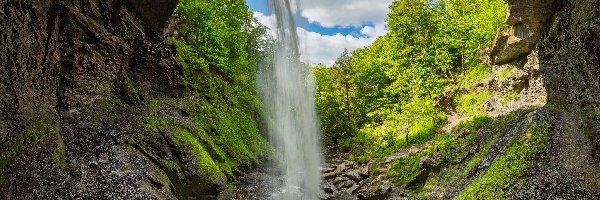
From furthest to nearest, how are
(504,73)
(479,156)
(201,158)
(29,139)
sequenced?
(504,73) < (201,158) < (479,156) < (29,139)

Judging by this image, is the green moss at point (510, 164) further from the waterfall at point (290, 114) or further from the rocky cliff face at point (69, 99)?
the rocky cliff face at point (69, 99)

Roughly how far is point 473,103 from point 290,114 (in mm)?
19338

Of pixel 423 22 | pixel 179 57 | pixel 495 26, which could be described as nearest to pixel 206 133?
pixel 179 57

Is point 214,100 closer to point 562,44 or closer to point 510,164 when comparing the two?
point 510,164

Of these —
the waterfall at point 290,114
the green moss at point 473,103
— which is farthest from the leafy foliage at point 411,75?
the waterfall at point 290,114

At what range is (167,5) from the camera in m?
19.7

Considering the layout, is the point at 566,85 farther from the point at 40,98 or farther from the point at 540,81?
the point at 40,98

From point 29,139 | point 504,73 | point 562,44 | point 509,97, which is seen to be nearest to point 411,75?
point 504,73

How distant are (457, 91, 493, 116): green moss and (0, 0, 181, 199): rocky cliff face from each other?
56.9 feet

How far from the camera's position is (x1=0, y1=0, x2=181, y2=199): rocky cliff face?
9.59 metres

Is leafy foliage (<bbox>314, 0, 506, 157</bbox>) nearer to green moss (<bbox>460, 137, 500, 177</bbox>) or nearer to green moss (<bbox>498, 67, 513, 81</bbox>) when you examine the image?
green moss (<bbox>498, 67, 513, 81</bbox>)

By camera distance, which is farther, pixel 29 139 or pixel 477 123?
pixel 477 123

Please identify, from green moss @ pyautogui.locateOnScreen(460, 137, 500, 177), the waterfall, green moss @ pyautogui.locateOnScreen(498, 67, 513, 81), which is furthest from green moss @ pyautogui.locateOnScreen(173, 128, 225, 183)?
green moss @ pyautogui.locateOnScreen(498, 67, 513, 81)

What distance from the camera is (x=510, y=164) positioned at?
12.3 meters
